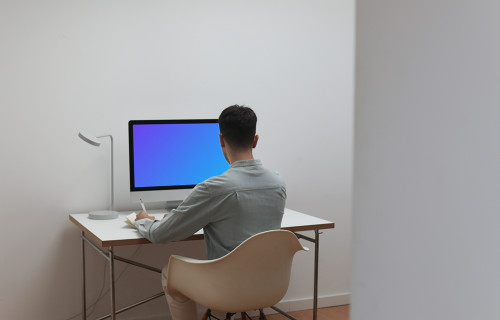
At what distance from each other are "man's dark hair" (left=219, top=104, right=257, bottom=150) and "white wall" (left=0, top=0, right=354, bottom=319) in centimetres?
90

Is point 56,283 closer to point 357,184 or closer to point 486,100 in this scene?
point 357,184

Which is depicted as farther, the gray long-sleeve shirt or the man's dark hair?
the man's dark hair

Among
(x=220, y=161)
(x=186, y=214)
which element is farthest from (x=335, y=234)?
(x=186, y=214)

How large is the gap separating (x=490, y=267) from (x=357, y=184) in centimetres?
18

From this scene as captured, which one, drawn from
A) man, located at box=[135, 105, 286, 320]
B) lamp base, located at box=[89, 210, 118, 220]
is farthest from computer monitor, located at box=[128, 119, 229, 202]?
man, located at box=[135, 105, 286, 320]

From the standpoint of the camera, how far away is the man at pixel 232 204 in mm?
2262

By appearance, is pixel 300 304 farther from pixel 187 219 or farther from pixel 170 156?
pixel 187 219

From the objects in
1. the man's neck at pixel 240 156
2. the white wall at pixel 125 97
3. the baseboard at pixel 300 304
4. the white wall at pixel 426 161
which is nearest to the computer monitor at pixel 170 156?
the white wall at pixel 125 97

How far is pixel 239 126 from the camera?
2.37 meters

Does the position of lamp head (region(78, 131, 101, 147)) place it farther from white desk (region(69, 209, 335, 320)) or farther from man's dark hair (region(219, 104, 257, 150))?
man's dark hair (region(219, 104, 257, 150))

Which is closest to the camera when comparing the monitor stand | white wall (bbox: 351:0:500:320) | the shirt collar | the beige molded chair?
white wall (bbox: 351:0:500:320)

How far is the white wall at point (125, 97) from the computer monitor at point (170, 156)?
24 centimetres

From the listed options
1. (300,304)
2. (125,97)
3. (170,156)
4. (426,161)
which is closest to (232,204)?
(170,156)

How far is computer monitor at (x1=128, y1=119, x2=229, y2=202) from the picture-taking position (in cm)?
294
